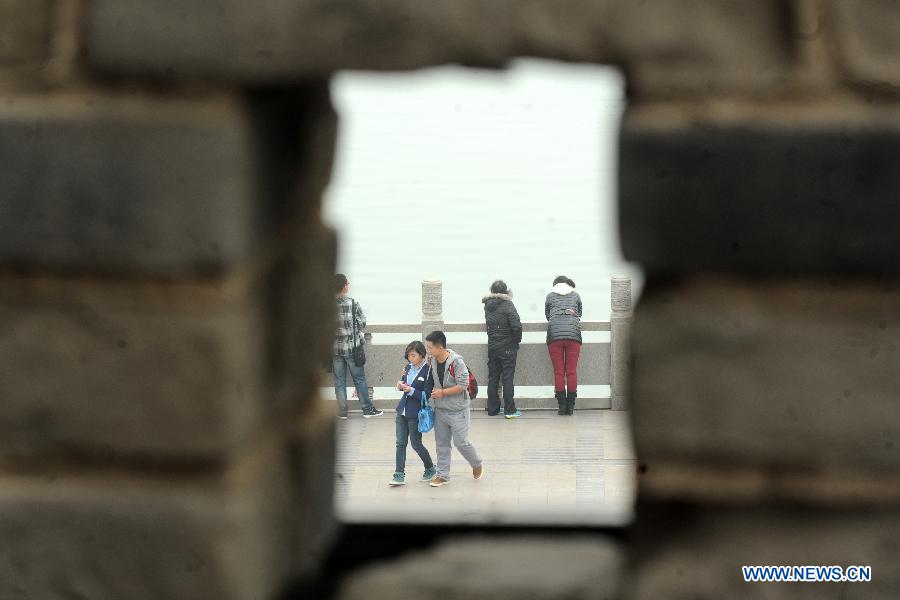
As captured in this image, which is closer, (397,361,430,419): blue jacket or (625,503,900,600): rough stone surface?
(625,503,900,600): rough stone surface

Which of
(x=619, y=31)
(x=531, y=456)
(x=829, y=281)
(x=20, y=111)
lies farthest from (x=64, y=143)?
(x=531, y=456)

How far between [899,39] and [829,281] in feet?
0.83

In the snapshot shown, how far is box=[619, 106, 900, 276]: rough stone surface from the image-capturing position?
1.19 m

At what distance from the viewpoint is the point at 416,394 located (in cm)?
1020

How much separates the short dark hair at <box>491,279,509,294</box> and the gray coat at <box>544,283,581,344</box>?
572 millimetres

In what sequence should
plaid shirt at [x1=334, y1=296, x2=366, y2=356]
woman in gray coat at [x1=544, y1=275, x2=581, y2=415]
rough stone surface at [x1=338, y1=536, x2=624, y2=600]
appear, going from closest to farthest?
1. rough stone surface at [x1=338, y1=536, x2=624, y2=600]
2. plaid shirt at [x1=334, y1=296, x2=366, y2=356]
3. woman in gray coat at [x1=544, y1=275, x2=581, y2=415]

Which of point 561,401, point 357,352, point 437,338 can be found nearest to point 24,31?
point 437,338

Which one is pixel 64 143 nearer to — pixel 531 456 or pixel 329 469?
pixel 329 469

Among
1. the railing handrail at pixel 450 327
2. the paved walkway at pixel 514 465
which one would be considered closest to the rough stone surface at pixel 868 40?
the paved walkway at pixel 514 465

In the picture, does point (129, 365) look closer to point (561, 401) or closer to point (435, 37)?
point (435, 37)

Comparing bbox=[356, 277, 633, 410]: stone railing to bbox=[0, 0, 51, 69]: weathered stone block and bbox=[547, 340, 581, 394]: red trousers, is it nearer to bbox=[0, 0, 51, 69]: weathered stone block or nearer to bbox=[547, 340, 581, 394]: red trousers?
bbox=[547, 340, 581, 394]: red trousers

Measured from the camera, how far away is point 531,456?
38.9 feet

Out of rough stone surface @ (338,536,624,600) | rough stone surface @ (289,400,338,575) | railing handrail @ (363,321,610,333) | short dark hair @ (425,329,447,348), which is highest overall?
rough stone surface @ (289,400,338,575)

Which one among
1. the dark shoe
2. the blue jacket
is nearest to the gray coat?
the dark shoe
